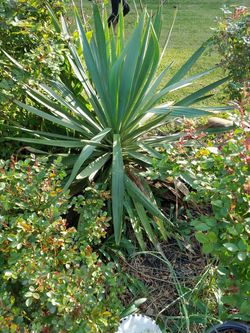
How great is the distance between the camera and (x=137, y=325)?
6.86 ft

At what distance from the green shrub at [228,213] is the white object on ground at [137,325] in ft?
1.38

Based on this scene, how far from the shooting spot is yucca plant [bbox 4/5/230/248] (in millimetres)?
2705

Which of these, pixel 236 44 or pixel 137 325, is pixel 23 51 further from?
pixel 137 325

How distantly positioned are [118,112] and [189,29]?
220 inches

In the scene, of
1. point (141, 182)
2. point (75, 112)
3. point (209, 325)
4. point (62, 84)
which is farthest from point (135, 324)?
point (62, 84)

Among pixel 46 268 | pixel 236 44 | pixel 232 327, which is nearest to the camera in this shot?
pixel 46 268

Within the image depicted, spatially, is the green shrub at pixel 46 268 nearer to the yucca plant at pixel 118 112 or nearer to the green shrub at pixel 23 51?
the yucca plant at pixel 118 112

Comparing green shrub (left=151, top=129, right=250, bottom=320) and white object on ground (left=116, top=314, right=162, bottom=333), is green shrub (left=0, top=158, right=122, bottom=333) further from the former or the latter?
green shrub (left=151, top=129, right=250, bottom=320)

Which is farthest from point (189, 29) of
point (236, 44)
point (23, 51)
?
point (23, 51)

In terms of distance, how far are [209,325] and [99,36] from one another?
1.88m

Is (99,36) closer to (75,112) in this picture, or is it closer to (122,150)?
(75,112)

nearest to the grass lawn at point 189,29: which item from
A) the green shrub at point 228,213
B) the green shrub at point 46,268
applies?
the green shrub at point 228,213

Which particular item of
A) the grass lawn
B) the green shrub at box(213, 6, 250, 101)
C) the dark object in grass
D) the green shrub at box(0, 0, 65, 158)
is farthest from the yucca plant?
the grass lawn

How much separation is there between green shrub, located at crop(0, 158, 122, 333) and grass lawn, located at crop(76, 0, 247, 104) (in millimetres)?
3485
